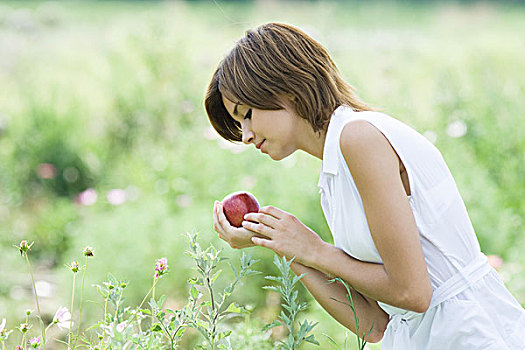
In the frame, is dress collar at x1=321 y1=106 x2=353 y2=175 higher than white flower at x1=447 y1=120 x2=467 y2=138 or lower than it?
higher

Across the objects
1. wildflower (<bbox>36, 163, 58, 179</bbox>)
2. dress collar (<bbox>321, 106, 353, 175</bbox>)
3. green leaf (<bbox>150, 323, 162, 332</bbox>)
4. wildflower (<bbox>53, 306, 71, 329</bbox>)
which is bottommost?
wildflower (<bbox>36, 163, 58, 179</bbox>)

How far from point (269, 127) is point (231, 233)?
26 cm

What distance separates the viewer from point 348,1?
1240 cm

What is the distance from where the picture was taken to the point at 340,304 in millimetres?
1537

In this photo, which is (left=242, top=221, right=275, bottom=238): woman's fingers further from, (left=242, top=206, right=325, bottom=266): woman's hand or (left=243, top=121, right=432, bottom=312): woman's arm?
(left=243, top=121, right=432, bottom=312): woman's arm

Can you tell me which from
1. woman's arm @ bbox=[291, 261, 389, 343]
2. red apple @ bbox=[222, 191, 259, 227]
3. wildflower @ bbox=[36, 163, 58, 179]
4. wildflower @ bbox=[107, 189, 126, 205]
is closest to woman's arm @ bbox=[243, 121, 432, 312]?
woman's arm @ bbox=[291, 261, 389, 343]

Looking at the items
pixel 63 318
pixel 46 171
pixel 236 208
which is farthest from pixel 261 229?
pixel 46 171

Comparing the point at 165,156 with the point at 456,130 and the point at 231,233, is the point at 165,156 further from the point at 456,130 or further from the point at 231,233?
the point at 231,233

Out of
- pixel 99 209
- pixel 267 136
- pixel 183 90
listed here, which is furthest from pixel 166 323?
pixel 183 90

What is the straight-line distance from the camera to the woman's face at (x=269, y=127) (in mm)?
1521

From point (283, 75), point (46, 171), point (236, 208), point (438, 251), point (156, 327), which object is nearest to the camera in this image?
point (156, 327)

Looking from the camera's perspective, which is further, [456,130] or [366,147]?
[456,130]

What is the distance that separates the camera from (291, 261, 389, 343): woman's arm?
148cm

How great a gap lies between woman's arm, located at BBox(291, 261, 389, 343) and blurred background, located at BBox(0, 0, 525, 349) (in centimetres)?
58
